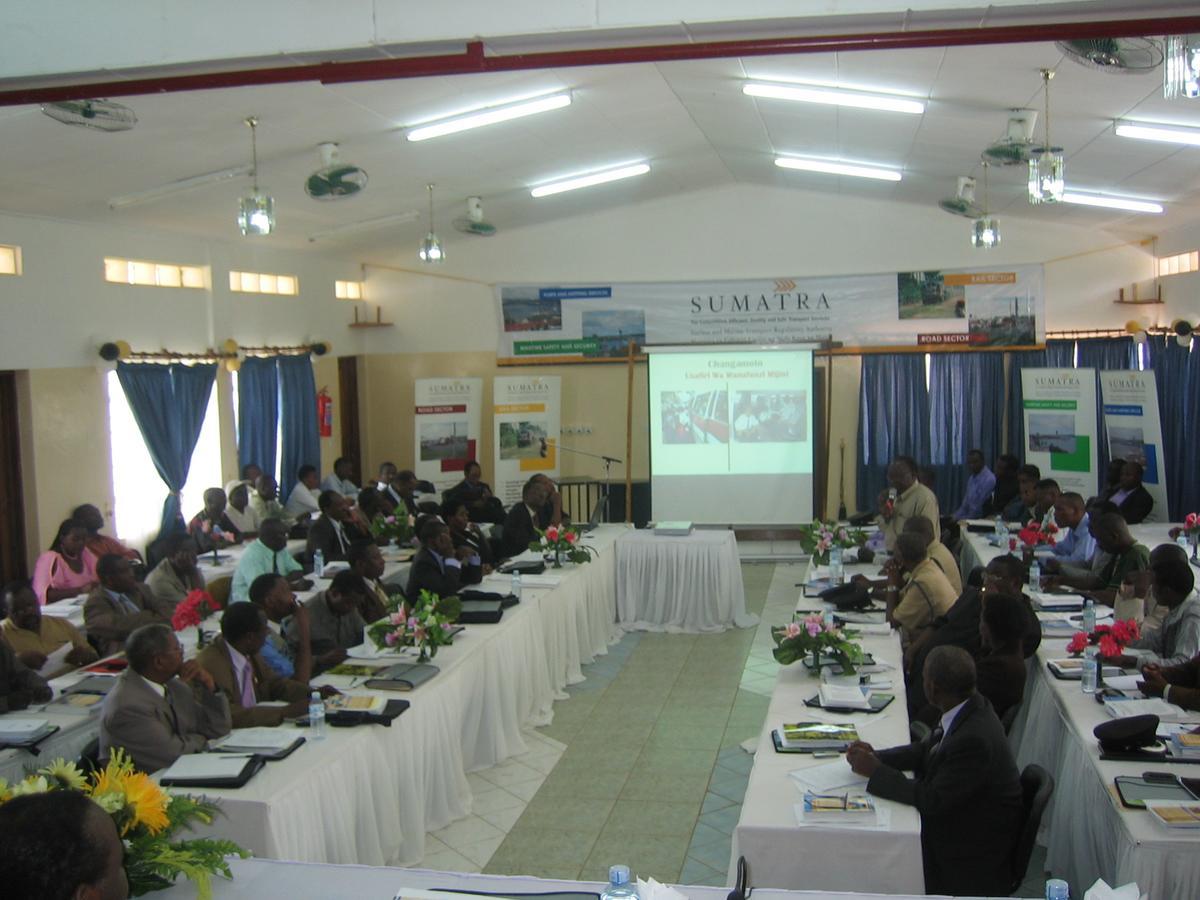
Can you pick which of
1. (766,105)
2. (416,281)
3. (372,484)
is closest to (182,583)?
(372,484)

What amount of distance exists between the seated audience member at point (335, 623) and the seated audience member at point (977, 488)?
277 inches

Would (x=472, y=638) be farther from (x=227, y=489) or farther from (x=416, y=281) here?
(x=416, y=281)

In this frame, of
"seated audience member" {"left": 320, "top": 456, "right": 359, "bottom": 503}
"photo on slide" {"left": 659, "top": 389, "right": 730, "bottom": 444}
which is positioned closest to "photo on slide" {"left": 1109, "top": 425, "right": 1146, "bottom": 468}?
"photo on slide" {"left": 659, "top": 389, "right": 730, "bottom": 444}

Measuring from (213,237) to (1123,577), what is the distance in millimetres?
8039

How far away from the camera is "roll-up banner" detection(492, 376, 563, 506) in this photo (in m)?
12.3

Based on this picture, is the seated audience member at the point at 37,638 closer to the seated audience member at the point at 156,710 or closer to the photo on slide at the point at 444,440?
the seated audience member at the point at 156,710

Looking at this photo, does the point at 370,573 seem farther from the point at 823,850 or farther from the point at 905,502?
the point at 905,502

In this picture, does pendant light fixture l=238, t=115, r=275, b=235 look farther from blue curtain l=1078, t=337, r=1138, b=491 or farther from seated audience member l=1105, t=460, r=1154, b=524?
blue curtain l=1078, t=337, r=1138, b=491

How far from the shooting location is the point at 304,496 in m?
10.6

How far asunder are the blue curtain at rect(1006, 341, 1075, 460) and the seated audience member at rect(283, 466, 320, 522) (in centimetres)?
738

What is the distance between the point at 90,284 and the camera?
8.45 meters

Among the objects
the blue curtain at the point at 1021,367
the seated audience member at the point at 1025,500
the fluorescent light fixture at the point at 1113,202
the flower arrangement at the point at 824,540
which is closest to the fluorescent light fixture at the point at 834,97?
the flower arrangement at the point at 824,540

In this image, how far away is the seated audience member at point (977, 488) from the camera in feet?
34.9

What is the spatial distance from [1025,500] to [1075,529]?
1840mm
